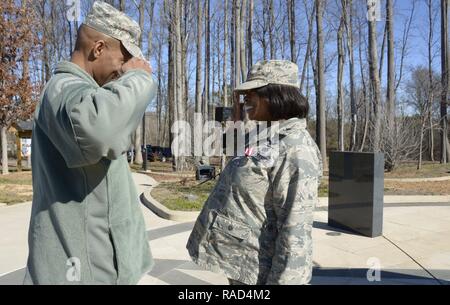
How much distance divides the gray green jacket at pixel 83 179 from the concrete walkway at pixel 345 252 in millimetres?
2754

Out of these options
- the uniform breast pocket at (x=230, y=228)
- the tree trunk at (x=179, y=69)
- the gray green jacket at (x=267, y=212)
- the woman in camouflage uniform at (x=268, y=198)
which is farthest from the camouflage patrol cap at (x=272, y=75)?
the tree trunk at (x=179, y=69)

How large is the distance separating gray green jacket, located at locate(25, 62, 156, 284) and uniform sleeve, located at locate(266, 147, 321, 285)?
0.72 metres

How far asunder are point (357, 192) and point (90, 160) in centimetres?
561

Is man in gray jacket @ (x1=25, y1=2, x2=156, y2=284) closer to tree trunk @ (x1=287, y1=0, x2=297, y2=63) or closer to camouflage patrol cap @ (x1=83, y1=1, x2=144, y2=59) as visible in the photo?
camouflage patrol cap @ (x1=83, y1=1, x2=144, y2=59)

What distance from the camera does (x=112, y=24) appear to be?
125 cm

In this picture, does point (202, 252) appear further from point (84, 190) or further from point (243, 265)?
point (84, 190)

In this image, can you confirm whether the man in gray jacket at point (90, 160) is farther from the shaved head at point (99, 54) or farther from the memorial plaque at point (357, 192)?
the memorial plaque at point (357, 192)

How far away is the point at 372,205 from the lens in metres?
5.72

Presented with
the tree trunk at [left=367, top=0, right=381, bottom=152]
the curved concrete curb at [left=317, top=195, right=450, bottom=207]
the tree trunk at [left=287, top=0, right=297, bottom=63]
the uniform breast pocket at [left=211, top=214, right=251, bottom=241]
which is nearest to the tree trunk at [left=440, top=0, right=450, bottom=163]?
the tree trunk at [left=287, top=0, right=297, bottom=63]

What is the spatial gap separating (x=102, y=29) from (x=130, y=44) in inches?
4.0

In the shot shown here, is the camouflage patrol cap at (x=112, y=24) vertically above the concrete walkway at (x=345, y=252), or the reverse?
the camouflage patrol cap at (x=112, y=24)

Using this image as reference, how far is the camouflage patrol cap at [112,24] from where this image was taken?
125 centimetres

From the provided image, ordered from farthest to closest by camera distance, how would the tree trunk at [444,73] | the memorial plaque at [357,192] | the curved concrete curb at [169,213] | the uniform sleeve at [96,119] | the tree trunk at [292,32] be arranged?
the tree trunk at [444,73], the tree trunk at [292,32], the curved concrete curb at [169,213], the memorial plaque at [357,192], the uniform sleeve at [96,119]

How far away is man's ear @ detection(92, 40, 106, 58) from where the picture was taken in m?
1.26
